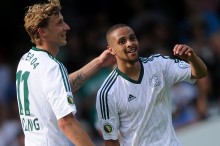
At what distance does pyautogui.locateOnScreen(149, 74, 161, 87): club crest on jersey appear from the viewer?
7.24 m

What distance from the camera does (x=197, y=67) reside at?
281 inches

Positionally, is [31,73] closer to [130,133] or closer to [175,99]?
[130,133]

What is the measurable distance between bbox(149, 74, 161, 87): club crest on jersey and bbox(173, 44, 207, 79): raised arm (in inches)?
12.5

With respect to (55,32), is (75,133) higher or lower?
lower

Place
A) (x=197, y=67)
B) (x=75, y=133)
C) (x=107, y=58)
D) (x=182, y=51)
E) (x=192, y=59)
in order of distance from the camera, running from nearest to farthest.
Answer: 1. (x=75, y=133)
2. (x=182, y=51)
3. (x=192, y=59)
4. (x=197, y=67)
5. (x=107, y=58)

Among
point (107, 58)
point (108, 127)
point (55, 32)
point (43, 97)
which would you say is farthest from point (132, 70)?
point (43, 97)

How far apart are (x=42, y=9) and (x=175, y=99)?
160 inches

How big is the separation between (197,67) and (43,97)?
1479mm

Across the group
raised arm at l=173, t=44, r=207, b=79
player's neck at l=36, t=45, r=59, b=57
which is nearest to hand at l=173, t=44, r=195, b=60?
raised arm at l=173, t=44, r=207, b=79

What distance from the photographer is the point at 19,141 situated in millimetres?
11375

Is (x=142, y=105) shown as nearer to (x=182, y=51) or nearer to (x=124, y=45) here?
(x=124, y=45)

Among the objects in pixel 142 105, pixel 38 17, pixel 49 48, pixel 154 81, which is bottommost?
pixel 142 105

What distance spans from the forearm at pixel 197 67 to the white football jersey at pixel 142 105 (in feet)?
0.21

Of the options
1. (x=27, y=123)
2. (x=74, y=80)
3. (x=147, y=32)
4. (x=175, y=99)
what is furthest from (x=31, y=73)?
(x=147, y=32)
